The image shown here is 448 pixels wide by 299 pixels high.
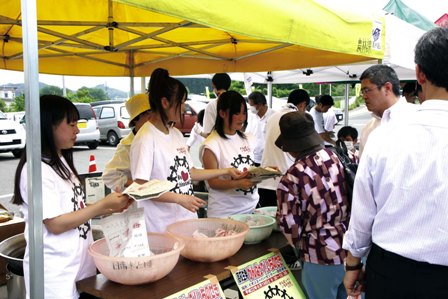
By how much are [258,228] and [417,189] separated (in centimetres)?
103

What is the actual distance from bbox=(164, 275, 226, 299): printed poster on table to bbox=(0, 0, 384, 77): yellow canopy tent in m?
1.05

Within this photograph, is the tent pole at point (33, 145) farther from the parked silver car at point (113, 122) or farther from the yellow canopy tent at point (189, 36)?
the parked silver car at point (113, 122)

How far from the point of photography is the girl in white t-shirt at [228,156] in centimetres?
263

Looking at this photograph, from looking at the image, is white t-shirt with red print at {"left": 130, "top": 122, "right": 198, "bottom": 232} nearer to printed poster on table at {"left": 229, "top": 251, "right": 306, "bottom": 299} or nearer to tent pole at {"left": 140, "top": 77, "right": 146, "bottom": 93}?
printed poster on table at {"left": 229, "top": 251, "right": 306, "bottom": 299}

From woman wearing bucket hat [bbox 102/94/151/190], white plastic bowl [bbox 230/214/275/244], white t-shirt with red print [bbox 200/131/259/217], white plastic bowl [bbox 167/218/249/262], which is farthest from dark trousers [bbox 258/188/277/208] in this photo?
white plastic bowl [bbox 167/218/249/262]

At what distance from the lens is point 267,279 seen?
2029 mm

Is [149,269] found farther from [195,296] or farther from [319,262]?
[319,262]

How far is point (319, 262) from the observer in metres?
2.00

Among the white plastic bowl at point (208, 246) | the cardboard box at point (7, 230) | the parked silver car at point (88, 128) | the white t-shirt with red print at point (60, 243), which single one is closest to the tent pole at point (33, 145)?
the white t-shirt with red print at point (60, 243)

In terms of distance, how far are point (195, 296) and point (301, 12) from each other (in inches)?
54.6

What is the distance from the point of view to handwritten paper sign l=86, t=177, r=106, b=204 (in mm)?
3865

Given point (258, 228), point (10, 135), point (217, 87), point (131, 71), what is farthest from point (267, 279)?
point (10, 135)

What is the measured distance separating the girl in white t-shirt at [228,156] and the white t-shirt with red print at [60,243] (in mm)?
1025

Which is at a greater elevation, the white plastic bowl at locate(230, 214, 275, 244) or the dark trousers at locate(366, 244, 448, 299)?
the dark trousers at locate(366, 244, 448, 299)
